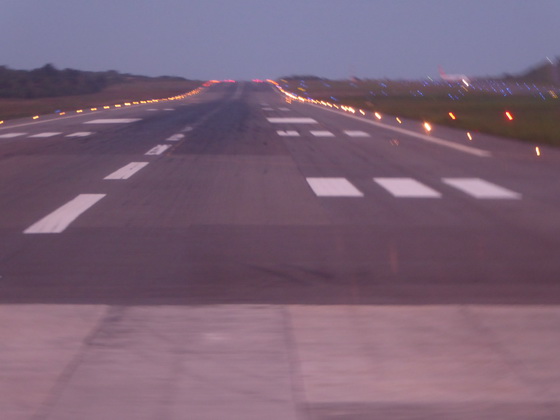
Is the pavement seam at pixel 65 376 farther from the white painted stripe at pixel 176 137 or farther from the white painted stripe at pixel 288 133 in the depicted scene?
the white painted stripe at pixel 288 133

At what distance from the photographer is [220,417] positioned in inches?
193

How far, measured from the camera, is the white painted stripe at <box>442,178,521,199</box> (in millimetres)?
13789

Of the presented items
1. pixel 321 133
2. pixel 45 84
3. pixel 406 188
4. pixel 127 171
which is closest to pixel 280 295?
pixel 406 188

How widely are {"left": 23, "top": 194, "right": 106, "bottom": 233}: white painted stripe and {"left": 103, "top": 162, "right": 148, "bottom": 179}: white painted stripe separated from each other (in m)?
2.69

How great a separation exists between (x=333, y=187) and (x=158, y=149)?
909 centimetres

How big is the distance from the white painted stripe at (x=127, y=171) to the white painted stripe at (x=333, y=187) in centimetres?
381

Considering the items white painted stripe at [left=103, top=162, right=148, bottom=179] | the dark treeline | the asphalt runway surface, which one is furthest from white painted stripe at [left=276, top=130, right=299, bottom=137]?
the dark treeline

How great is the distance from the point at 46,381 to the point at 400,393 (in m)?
2.38

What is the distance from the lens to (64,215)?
459 inches

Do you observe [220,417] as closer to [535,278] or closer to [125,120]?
[535,278]

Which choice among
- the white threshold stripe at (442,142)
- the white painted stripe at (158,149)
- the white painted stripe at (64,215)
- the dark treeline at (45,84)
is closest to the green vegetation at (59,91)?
the dark treeline at (45,84)

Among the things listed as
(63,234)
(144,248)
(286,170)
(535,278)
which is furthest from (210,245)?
(286,170)

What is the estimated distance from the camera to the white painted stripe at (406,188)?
1377cm

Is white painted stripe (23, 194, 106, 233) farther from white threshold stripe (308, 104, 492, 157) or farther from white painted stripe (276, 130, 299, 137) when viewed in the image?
white painted stripe (276, 130, 299, 137)
